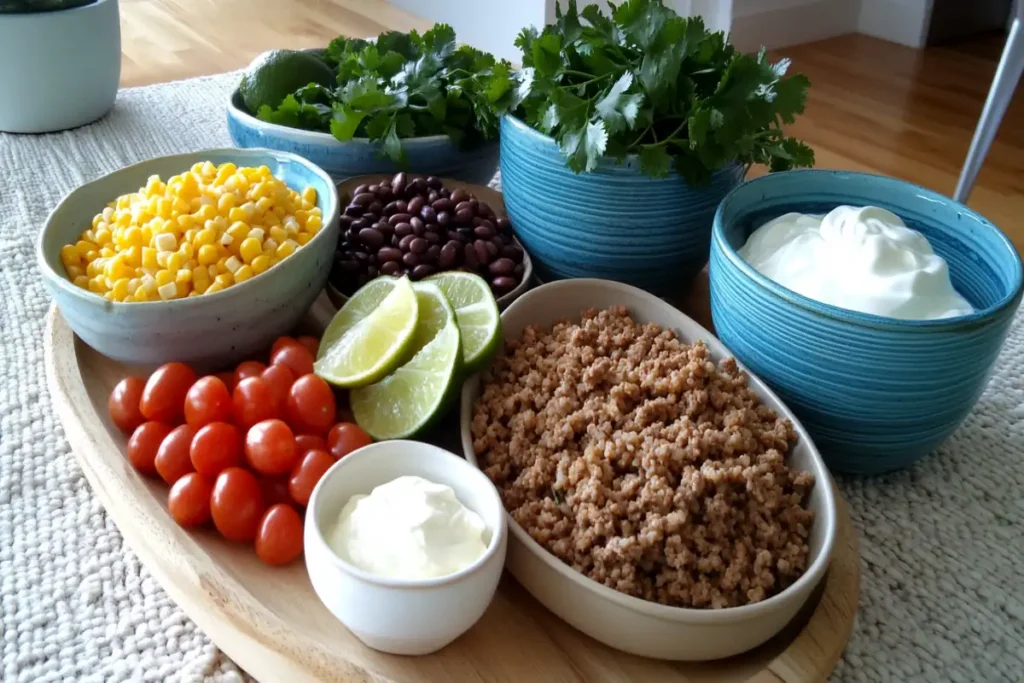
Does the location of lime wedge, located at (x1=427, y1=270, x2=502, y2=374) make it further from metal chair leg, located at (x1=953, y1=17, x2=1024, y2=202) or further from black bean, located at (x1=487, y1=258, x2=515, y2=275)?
metal chair leg, located at (x1=953, y1=17, x2=1024, y2=202)

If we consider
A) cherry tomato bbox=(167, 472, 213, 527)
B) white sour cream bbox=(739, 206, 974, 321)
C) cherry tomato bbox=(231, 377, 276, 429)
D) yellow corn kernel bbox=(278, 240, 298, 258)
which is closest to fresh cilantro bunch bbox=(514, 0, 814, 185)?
white sour cream bbox=(739, 206, 974, 321)

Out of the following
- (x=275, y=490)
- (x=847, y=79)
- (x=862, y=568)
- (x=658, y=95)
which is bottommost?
(x=847, y=79)

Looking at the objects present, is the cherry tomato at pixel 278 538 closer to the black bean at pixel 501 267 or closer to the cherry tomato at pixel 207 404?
the cherry tomato at pixel 207 404

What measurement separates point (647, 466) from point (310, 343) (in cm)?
49

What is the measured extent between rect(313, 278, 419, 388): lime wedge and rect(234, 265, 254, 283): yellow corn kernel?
0.39 feet

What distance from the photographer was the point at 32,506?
1.08m

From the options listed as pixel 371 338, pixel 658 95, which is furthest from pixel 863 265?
pixel 371 338

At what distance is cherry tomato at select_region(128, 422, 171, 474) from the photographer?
39.0 inches

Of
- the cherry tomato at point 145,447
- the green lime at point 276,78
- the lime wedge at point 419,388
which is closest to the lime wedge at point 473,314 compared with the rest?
the lime wedge at point 419,388

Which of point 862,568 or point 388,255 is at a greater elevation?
point 388,255

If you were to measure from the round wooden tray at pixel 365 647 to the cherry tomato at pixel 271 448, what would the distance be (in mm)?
87

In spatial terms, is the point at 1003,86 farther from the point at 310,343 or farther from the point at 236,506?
the point at 236,506

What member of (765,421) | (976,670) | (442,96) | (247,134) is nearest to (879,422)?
(765,421)

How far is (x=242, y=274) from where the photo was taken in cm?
112
